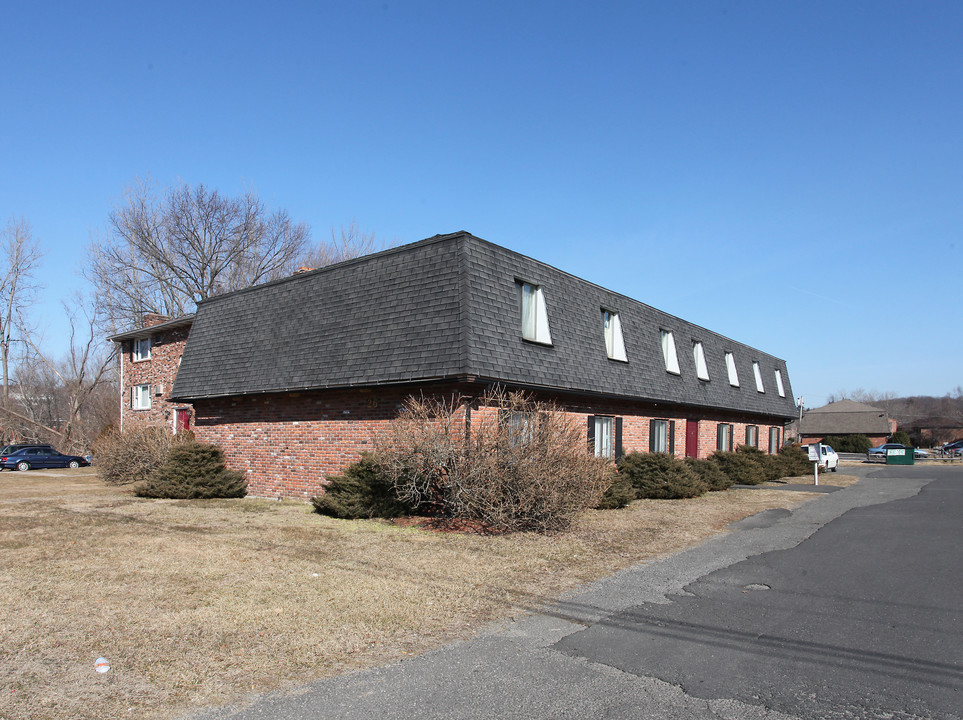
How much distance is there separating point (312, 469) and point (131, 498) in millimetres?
4131

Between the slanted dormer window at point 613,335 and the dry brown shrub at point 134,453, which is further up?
the slanted dormer window at point 613,335

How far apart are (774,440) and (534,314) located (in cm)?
2164

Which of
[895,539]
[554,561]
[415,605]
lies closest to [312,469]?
[554,561]

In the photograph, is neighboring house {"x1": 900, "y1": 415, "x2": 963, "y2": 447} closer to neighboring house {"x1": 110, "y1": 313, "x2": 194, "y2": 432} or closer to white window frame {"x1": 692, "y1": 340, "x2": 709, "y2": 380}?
white window frame {"x1": 692, "y1": 340, "x2": 709, "y2": 380}

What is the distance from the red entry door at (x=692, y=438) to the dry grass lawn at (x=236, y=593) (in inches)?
383

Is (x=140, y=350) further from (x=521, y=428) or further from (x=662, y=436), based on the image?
(x=521, y=428)

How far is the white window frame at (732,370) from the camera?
26002mm

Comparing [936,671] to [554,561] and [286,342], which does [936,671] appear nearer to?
[554,561]

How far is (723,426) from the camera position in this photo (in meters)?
25.0

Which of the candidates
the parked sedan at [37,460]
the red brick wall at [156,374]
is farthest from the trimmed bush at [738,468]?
the parked sedan at [37,460]

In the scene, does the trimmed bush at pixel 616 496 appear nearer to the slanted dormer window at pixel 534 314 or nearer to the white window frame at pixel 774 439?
the slanted dormer window at pixel 534 314

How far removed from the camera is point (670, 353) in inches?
834

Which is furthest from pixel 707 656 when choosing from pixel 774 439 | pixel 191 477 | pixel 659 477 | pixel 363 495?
pixel 774 439

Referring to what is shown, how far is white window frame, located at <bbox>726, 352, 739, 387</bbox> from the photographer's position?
26002 mm
